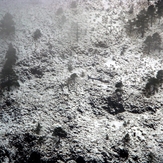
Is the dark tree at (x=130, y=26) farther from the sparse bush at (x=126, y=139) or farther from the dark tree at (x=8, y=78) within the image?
the dark tree at (x=8, y=78)

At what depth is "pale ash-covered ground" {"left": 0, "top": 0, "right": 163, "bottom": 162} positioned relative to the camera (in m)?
28.8

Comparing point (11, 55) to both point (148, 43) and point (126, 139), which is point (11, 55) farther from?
point (148, 43)

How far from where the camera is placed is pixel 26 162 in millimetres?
27156

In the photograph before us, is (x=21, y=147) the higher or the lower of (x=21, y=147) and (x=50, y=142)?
the lower

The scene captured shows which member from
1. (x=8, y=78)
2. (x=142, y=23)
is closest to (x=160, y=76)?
(x=142, y=23)

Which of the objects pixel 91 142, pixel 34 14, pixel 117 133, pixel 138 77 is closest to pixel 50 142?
pixel 91 142

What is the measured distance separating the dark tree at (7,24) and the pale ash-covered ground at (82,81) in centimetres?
157

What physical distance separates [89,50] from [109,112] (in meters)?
17.6

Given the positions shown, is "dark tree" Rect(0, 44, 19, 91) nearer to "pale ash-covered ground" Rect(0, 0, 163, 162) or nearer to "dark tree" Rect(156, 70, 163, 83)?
"pale ash-covered ground" Rect(0, 0, 163, 162)

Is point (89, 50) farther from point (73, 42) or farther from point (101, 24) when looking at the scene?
point (101, 24)

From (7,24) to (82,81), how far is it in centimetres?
2663

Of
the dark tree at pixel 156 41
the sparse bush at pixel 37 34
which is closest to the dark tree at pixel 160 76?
the dark tree at pixel 156 41

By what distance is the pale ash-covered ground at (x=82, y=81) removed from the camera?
28781mm

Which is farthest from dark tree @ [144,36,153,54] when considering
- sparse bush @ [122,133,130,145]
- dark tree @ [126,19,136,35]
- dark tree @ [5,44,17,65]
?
dark tree @ [5,44,17,65]
